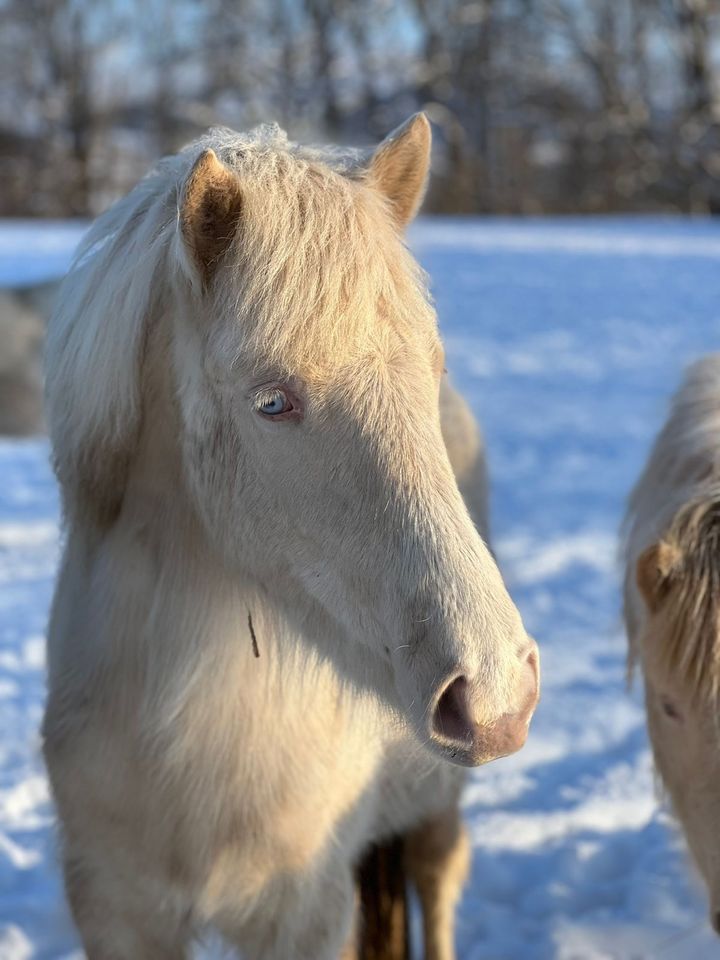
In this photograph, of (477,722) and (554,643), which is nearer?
(477,722)

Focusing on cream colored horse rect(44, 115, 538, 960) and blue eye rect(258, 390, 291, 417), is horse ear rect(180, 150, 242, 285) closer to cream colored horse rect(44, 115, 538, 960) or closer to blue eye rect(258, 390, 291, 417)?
cream colored horse rect(44, 115, 538, 960)

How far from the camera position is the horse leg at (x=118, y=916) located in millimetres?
2131

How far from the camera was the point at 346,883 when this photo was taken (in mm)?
2291

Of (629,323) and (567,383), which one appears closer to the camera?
(567,383)

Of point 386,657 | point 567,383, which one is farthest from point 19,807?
point 567,383

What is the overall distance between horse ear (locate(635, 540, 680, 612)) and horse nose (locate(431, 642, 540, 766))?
904 millimetres

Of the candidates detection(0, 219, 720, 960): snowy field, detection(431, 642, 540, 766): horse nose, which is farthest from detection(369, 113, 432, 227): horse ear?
detection(0, 219, 720, 960): snowy field

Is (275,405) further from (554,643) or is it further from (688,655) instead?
(554,643)

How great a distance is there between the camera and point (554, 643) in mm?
4887

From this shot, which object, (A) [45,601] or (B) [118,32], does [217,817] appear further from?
(B) [118,32]

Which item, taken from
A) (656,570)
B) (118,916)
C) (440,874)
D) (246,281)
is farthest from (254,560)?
(440,874)

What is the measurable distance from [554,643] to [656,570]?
262 cm

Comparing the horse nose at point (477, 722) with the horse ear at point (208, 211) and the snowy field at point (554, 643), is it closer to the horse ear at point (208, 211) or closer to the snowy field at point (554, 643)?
the horse ear at point (208, 211)

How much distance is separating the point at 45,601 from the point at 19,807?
5.73ft
